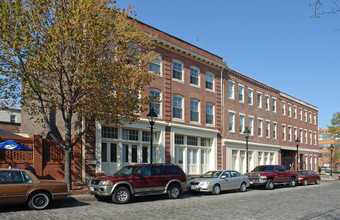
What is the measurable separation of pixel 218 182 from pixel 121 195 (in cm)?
662

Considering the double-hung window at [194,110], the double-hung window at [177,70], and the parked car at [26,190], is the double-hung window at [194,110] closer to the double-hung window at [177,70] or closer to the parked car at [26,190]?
the double-hung window at [177,70]

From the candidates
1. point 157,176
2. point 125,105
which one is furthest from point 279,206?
point 125,105

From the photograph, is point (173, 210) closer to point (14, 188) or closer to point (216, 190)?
point (14, 188)

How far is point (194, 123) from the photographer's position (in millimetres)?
28016

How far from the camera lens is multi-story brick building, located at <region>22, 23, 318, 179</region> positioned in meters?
22.4

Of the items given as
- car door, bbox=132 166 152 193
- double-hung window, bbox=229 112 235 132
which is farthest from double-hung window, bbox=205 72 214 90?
car door, bbox=132 166 152 193

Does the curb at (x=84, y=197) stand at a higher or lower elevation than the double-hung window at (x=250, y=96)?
lower

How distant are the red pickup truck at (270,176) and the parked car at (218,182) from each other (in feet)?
7.56

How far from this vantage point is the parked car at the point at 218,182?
18625 millimetres

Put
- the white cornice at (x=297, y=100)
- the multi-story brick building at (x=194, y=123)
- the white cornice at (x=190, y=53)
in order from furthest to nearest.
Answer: the white cornice at (x=297, y=100)
the white cornice at (x=190, y=53)
the multi-story brick building at (x=194, y=123)

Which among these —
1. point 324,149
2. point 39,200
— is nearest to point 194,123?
point 39,200

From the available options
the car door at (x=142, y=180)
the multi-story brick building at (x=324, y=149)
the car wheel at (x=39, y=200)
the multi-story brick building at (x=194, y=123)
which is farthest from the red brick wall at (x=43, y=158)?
the multi-story brick building at (x=324, y=149)

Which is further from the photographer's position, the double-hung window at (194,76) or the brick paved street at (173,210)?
the double-hung window at (194,76)

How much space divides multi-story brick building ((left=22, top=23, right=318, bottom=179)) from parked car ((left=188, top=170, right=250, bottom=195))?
18.7 ft
